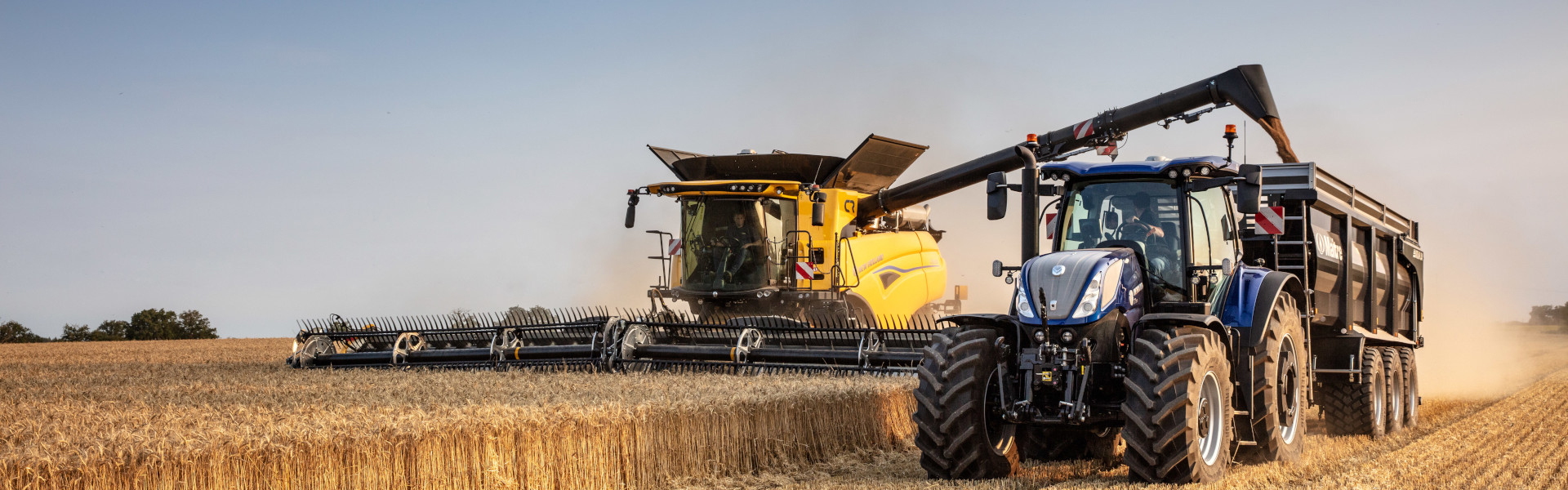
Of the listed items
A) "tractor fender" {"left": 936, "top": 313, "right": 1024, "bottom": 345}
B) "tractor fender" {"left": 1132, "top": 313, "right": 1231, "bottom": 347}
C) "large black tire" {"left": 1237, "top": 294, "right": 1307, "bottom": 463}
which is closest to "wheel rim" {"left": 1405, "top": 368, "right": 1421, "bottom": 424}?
"large black tire" {"left": 1237, "top": 294, "right": 1307, "bottom": 463}

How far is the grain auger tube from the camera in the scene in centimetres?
589

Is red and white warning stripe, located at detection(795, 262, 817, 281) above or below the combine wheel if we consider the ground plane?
above

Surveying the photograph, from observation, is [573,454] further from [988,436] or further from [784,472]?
Answer: [988,436]

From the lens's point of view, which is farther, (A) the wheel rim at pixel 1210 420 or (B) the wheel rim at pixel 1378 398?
(B) the wheel rim at pixel 1378 398

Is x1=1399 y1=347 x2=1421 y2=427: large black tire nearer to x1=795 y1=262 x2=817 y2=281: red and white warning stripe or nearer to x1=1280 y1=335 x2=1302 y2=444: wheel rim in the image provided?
x1=1280 y1=335 x2=1302 y2=444: wheel rim

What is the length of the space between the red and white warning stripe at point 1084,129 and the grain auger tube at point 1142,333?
12.8 feet

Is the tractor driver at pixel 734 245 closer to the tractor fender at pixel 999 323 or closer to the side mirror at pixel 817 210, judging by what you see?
the side mirror at pixel 817 210

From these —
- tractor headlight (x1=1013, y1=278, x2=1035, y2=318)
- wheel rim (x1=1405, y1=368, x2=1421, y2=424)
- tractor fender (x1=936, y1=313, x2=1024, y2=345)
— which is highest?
tractor headlight (x1=1013, y1=278, x2=1035, y2=318)

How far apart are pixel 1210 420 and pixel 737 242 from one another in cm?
740

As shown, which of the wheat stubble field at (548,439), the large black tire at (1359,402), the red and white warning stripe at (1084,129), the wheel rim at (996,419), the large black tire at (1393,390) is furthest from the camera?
the red and white warning stripe at (1084,129)

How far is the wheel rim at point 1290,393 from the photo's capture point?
716cm

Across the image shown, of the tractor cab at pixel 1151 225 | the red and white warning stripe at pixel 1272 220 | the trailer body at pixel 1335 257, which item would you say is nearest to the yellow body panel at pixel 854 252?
the trailer body at pixel 1335 257

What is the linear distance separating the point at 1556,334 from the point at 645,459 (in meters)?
45.5

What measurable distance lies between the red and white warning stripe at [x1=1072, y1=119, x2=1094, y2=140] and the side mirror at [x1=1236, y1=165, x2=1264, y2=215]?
599 centimetres
